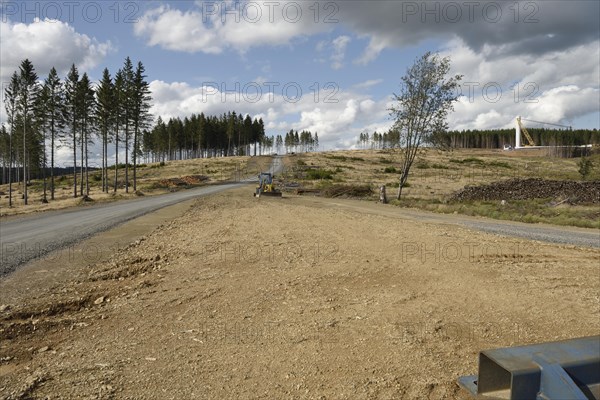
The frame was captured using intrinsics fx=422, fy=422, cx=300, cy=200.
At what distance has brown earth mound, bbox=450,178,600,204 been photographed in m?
27.1

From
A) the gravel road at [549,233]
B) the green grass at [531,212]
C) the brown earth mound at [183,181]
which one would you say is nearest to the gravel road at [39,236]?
the gravel road at [549,233]

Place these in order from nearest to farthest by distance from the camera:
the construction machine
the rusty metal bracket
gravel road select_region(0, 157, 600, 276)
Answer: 1. the rusty metal bracket
2. gravel road select_region(0, 157, 600, 276)
3. the construction machine

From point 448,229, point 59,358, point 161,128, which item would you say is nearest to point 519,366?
point 59,358

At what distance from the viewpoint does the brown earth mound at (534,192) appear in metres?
27.1

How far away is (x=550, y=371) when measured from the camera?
2.28m

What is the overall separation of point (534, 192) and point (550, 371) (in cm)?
3192

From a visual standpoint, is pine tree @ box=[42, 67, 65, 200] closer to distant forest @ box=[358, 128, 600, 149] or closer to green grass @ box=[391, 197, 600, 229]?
green grass @ box=[391, 197, 600, 229]

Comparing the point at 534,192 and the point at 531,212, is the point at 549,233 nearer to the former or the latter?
the point at 531,212

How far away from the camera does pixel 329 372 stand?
4.35 m

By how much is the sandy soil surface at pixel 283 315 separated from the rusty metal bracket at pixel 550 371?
1.62 m

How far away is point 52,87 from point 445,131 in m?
41.9

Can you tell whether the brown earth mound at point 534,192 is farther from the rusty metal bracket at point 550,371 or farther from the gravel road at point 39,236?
the rusty metal bracket at point 550,371

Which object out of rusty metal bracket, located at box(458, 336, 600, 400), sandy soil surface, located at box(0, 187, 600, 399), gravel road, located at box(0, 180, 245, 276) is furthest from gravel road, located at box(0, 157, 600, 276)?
rusty metal bracket, located at box(458, 336, 600, 400)

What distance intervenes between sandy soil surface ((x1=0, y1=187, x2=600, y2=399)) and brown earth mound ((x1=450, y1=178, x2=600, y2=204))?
58.6 feet
